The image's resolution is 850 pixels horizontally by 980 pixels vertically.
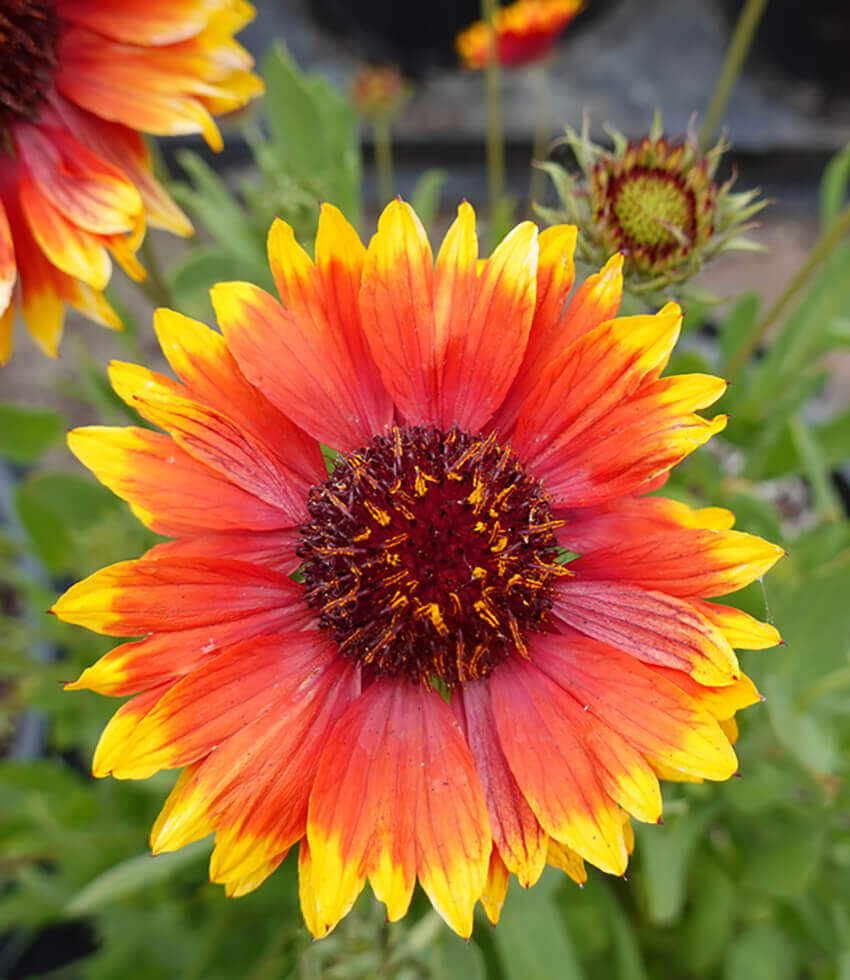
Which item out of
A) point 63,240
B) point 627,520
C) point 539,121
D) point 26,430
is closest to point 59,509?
point 26,430

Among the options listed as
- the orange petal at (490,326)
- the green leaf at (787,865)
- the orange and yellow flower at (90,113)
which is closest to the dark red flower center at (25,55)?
A: the orange and yellow flower at (90,113)

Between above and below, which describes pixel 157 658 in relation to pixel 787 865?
above

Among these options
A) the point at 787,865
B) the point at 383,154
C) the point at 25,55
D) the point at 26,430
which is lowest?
the point at 787,865

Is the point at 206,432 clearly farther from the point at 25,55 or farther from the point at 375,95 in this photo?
the point at 375,95

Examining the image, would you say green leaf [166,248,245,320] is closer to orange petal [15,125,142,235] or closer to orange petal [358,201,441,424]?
orange petal [15,125,142,235]

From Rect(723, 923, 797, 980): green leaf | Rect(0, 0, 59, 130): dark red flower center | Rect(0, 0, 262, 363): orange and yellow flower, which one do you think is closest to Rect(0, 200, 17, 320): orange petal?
Rect(0, 0, 262, 363): orange and yellow flower

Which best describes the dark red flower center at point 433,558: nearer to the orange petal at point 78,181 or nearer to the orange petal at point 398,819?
the orange petal at point 398,819
